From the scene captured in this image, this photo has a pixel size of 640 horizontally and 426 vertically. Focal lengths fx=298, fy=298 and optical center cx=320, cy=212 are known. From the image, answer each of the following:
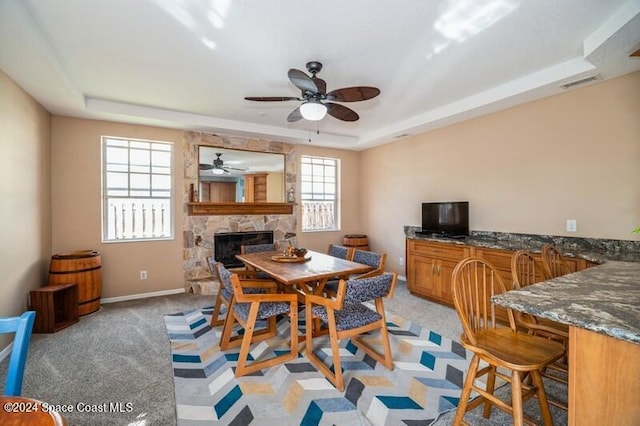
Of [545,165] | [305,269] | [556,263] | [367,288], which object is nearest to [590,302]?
[367,288]

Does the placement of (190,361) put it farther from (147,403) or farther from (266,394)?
(266,394)

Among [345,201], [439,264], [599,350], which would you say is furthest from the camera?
[345,201]

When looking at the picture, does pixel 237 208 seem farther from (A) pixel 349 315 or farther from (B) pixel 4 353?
(A) pixel 349 315

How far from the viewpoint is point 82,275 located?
3471 mm

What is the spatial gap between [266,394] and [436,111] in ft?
12.5

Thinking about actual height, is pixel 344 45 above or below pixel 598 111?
above

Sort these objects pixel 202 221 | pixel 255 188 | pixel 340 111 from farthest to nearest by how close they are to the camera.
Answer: pixel 255 188 → pixel 202 221 → pixel 340 111

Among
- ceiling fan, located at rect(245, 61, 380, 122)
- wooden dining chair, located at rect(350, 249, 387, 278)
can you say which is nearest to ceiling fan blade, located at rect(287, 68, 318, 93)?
ceiling fan, located at rect(245, 61, 380, 122)

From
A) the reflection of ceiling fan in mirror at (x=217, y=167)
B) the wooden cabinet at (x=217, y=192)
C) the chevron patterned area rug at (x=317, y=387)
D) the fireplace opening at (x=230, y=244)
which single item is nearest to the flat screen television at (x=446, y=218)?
the chevron patterned area rug at (x=317, y=387)

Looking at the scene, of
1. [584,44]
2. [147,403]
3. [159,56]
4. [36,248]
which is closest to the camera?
[147,403]

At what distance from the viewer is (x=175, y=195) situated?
452 centimetres

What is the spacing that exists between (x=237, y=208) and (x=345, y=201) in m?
2.22

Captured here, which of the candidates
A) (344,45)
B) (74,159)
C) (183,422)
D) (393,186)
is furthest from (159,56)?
(393,186)

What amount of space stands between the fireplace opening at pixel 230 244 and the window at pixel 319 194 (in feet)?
3.59
